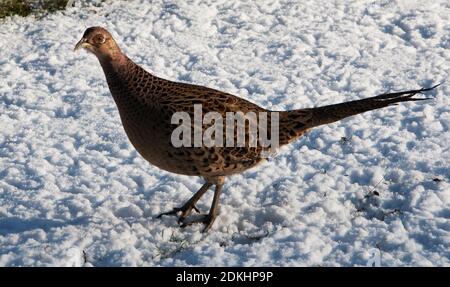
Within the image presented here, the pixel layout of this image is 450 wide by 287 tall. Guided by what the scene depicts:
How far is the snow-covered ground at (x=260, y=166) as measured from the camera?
4086 millimetres

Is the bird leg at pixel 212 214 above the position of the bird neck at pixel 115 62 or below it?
below

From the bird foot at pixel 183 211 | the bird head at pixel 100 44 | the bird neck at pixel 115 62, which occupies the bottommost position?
the bird foot at pixel 183 211

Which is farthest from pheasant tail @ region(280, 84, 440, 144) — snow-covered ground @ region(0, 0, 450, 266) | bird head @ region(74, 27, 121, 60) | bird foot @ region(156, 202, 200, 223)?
bird head @ region(74, 27, 121, 60)

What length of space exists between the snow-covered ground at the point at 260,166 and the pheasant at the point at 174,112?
515mm

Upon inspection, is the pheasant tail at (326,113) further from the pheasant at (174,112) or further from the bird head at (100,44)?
the bird head at (100,44)

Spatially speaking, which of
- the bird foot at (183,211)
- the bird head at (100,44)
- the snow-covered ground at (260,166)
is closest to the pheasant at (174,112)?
the bird head at (100,44)

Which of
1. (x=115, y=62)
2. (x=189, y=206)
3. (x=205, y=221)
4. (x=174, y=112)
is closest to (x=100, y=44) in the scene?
(x=115, y=62)

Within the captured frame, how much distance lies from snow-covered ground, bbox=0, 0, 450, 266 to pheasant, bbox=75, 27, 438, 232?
1.69 feet

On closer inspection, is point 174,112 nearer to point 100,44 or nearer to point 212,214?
point 100,44

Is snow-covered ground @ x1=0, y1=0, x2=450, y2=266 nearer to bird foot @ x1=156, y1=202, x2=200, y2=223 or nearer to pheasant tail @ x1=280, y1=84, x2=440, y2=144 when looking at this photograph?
bird foot @ x1=156, y1=202, x2=200, y2=223

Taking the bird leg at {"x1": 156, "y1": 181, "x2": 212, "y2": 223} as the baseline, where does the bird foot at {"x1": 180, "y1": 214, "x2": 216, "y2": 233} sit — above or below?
below

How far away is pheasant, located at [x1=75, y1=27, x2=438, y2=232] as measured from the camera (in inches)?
159

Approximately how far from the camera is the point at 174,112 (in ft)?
13.3
